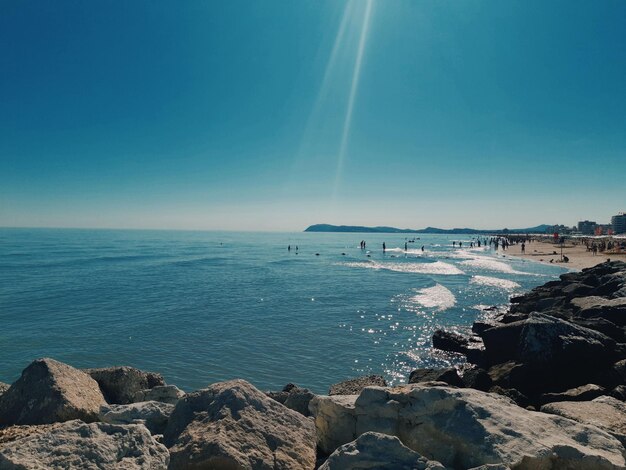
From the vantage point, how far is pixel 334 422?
216 inches

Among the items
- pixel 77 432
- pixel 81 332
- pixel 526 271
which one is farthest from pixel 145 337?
pixel 526 271

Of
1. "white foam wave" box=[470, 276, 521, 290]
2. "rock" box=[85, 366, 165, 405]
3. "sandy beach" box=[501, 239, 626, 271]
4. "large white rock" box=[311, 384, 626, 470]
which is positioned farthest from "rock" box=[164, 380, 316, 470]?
"sandy beach" box=[501, 239, 626, 271]

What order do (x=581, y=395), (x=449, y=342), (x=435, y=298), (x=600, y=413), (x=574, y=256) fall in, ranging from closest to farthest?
(x=600, y=413) < (x=581, y=395) < (x=449, y=342) < (x=435, y=298) < (x=574, y=256)

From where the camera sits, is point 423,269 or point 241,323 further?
point 423,269

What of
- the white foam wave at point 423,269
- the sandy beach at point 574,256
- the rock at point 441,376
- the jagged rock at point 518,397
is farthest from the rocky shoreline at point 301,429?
the sandy beach at point 574,256

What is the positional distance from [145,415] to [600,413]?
23.4ft

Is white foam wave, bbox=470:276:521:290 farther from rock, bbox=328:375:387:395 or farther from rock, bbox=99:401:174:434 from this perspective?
rock, bbox=99:401:174:434

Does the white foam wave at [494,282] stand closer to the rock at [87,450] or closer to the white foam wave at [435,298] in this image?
the white foam wave at [435,298]

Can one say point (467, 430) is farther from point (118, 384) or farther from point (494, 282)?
point (494, 282)

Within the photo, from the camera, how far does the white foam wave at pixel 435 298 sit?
28445 millimetres

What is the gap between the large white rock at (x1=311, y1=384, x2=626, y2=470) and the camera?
14.1 ft

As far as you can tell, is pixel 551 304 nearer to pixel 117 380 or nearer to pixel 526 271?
pixel 117 380

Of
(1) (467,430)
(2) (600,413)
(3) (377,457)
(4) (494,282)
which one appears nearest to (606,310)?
(2) (600,413)

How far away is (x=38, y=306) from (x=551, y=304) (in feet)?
105
